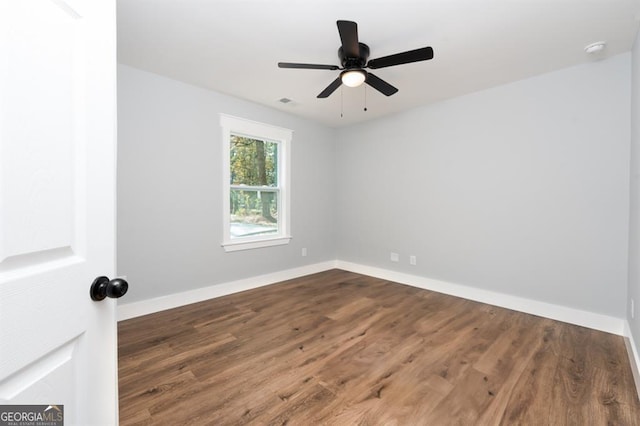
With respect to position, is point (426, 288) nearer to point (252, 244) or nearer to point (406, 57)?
point (252, 244)

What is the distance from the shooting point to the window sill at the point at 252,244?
362 centimetres

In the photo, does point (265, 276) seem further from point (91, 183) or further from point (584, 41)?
point (584, 41)

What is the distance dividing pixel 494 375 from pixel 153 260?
3247 millimetres

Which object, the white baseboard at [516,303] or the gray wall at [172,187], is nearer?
the white baseboard at [516,303]

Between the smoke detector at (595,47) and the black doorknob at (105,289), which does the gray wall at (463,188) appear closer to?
the smoke detector at (595,47)

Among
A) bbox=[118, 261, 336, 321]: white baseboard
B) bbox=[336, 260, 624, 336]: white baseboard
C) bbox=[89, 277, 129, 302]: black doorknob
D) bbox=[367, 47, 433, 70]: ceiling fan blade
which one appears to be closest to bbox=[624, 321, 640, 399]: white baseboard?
bbox=[336, 260, 624, 336]: white baseboard

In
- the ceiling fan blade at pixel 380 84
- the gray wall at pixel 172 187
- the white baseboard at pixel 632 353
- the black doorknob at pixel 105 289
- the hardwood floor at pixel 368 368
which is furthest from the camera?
the gray wall at pixel 172 187

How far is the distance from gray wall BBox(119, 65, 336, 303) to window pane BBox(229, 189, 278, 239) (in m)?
0.27

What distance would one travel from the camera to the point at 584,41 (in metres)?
2.34

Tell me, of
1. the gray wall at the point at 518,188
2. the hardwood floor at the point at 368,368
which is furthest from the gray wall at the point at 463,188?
the hardwood floor at the point at 368,368

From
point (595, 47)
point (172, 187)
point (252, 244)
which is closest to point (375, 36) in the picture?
point (595, 47)

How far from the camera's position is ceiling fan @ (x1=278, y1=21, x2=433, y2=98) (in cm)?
192

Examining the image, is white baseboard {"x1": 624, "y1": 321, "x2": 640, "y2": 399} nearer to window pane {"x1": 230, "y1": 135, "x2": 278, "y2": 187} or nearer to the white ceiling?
the white ceiling

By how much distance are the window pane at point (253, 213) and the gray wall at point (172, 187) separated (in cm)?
27
